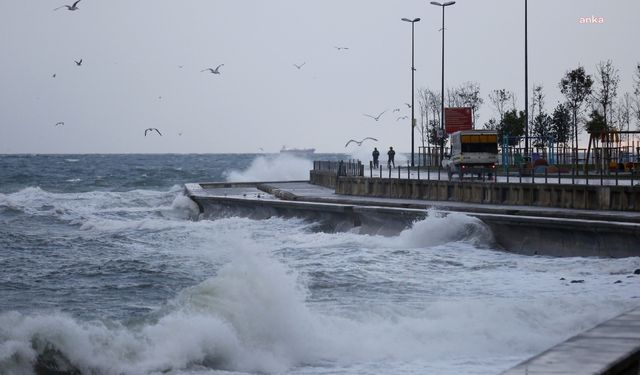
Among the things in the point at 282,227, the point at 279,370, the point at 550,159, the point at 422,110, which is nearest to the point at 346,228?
the point at 282,227

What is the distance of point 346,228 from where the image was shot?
3412 centimetres

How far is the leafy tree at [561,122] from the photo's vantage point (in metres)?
70.4

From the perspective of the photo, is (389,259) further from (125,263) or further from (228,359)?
(228,359)

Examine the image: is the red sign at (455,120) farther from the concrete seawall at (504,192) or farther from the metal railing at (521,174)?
the concrete seawall at (504,192)

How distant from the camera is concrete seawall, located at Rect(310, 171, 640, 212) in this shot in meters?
29.6

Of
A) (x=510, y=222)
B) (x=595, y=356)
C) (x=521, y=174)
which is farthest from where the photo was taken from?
(x=521, y=174)

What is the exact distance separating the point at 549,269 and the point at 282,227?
50.3 feet

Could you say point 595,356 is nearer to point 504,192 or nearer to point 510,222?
point 510,222

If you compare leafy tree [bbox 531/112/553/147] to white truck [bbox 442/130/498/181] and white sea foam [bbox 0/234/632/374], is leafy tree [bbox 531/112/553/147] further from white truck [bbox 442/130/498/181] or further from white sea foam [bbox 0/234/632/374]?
white sea foam [bbox 0/234/632/374]

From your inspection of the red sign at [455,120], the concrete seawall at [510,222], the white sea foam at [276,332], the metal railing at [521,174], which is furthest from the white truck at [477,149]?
the white sea foam at [276,332]

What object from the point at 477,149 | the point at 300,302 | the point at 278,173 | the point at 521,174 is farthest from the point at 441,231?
the point at 278,173

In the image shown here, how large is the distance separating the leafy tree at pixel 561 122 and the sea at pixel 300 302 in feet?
131

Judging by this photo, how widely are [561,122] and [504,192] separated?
3750cm

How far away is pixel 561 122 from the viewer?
233ft
